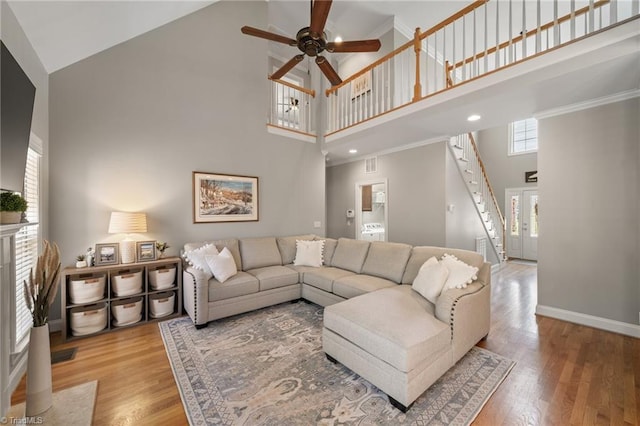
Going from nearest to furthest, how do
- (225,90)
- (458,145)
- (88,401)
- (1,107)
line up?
1. (1,107)
2. (88,401)
3. (225,90)
4. (458,145)

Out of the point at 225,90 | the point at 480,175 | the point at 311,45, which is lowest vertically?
the point at 480,175

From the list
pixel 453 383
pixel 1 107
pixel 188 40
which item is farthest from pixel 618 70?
pixel 188 40

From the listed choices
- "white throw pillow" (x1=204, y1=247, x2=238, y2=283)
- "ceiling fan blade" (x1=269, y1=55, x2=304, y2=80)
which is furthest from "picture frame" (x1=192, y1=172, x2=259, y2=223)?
"ceiling fan blade" (x1=269, y1=55, x2=304, y2=80)

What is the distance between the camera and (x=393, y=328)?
1.89m

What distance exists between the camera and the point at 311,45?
8.34 ft

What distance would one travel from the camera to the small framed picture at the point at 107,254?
296 cm

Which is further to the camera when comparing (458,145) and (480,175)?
(480,175)

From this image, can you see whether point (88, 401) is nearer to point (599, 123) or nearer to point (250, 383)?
point (250, 383)

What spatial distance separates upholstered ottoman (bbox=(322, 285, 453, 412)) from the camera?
5.69ft

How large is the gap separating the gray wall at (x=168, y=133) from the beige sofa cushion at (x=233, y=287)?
1.05 meters

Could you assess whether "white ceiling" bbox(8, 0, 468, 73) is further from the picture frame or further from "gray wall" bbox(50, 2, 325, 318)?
the picture frame

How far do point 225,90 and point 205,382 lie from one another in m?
3.96

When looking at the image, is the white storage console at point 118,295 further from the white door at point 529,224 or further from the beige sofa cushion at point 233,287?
Answer: the white door at point 529,224

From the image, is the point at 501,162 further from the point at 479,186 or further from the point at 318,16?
the point at 318,16
